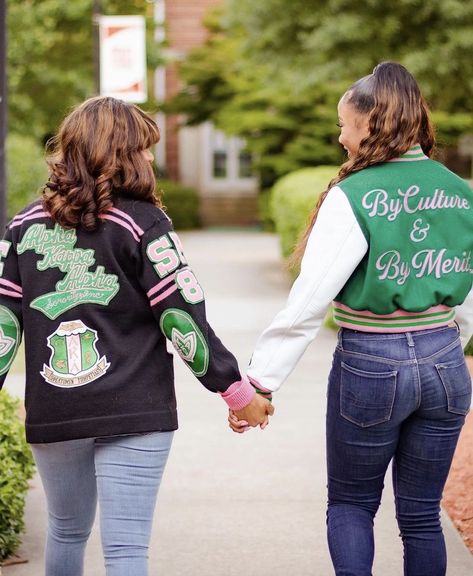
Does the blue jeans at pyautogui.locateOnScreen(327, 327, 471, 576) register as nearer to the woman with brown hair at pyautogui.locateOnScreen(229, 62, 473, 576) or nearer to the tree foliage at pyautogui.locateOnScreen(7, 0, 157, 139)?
the woman with brown hair at pyautogui.locateOnScreen(229, 62, 473, 576)

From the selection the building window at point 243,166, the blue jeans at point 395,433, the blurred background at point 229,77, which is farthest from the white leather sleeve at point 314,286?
the building window at point 243,166

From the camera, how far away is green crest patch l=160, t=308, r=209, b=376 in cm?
325

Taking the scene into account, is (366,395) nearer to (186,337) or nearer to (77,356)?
(186,337)

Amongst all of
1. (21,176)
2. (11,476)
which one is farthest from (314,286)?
(21,176)

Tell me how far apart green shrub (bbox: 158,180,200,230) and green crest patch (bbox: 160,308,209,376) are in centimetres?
2482

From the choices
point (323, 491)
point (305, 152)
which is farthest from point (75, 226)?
point (305, 152)

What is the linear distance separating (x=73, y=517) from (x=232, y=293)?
36.2 feet

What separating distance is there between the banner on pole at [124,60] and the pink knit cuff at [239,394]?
11.5m

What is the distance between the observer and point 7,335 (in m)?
3.37

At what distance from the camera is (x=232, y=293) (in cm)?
1441

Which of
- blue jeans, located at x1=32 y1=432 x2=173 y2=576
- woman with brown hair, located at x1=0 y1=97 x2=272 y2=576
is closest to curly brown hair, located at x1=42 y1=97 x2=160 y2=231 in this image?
woman with brown hair, located at x1=0 y1=97 x2=272 y2=576

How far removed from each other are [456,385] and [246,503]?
2.27m

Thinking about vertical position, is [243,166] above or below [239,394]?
below

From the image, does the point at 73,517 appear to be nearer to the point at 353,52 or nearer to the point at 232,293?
the point at 232,293
